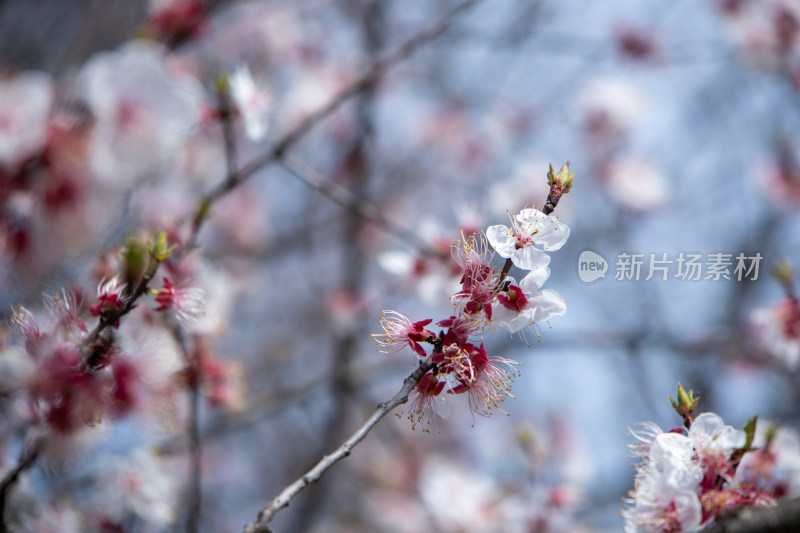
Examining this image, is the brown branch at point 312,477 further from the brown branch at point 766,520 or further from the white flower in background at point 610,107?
the white flower in background at point 610,107

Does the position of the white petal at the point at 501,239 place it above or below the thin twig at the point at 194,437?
above

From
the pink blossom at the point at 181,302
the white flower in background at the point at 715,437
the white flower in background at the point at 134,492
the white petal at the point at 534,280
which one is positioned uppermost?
the white petal at the point at 534,280

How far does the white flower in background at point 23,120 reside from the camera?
52.0 inches

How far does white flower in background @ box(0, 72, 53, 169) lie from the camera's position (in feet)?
4.33

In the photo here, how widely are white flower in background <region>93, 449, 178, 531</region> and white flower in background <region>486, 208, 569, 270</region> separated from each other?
1257mm

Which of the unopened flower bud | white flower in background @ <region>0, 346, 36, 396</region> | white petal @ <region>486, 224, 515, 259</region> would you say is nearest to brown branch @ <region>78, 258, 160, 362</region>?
white flower in background @ <region>0, 346, 36, 396</region>

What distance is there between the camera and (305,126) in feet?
6.50

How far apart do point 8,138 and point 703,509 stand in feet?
5.22

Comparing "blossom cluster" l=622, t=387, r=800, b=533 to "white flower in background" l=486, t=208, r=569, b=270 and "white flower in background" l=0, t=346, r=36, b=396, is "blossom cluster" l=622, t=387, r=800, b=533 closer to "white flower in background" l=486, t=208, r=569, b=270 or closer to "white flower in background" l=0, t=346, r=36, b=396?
"white flower in background" l=486, t=208, r=569, b=270

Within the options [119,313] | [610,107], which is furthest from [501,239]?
[610,107]

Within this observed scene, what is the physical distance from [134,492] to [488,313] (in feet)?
3.98

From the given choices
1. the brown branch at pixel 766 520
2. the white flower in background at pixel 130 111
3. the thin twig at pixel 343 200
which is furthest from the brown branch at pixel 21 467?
the brown branch at pixel 766 520

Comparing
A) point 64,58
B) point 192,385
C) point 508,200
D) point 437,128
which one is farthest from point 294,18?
point 192,385

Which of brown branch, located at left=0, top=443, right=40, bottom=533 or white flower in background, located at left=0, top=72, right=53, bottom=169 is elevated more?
white flower in background, located at left=0, top=72, right=53, bottom=169
